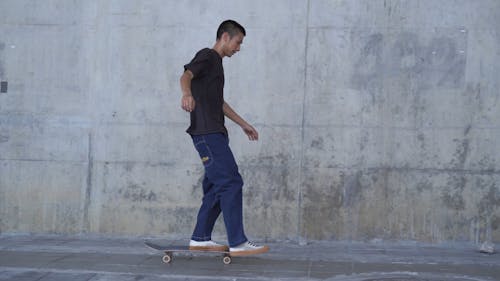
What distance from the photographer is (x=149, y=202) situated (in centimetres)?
663

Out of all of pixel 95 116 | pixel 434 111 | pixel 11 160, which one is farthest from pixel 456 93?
pixel 11 160

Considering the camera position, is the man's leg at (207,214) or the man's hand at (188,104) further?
the man's leg at (207,214)

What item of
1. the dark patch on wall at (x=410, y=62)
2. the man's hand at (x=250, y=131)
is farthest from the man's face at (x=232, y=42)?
the dark patch on wall at (x=410, y=62)

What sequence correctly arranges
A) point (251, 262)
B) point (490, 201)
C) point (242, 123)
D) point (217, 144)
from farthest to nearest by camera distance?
point (490, 201) < point (242, 123) < point (251, 262) < point (217, 144)

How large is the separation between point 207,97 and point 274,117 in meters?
1.35

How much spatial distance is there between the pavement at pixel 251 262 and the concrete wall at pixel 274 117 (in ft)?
0.72

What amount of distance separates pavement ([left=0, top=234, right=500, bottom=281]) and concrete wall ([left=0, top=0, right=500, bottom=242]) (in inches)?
8.6

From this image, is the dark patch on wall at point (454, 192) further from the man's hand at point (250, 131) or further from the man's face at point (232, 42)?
the man's face at point (232, 42)

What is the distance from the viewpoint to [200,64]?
17.0ft

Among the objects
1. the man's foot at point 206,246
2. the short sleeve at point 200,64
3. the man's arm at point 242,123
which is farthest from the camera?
the man's arm at point 242,123

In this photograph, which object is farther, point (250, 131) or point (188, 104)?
point (250, 131)

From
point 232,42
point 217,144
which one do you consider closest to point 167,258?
point 217,144

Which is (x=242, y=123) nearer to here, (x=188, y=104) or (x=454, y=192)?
(x=188, y=104)

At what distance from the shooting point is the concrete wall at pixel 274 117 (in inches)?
252
